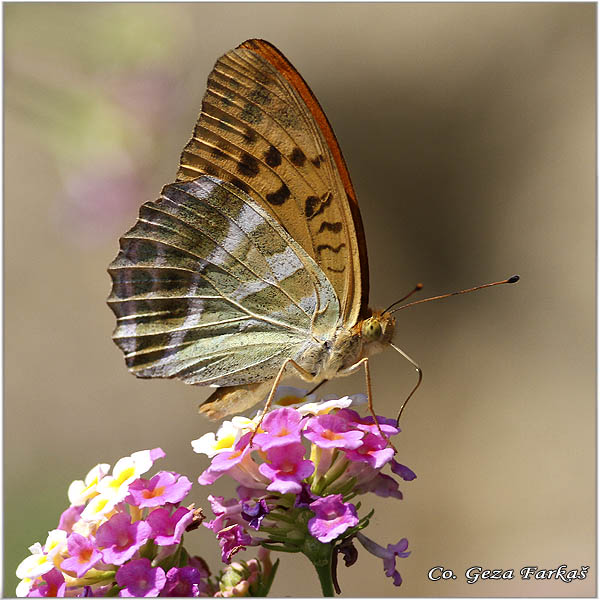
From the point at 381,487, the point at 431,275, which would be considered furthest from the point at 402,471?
the point at 431,275

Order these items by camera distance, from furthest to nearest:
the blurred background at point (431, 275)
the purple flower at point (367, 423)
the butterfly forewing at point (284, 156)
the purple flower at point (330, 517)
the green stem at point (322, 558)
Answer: the blurred background at point (431, 275) → the butterfly forewing at point (284, 156) → the purple flower at point (367, 423) → the green stem at point (322, 558) → the purple flower at point (330, 517)

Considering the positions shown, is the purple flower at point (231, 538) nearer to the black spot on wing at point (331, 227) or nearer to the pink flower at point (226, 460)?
the pink flower at point (226, 460)

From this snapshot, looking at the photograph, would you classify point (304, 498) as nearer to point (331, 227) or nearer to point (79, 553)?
point (79, 553)

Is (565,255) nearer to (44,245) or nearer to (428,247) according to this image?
(428,247)

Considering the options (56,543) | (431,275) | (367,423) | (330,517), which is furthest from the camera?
(431,275)

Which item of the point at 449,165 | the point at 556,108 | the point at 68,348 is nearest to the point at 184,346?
the point at 68,348

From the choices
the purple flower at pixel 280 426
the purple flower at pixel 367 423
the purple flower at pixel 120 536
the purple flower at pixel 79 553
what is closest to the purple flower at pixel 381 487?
the purple flower at pixel 367 423
